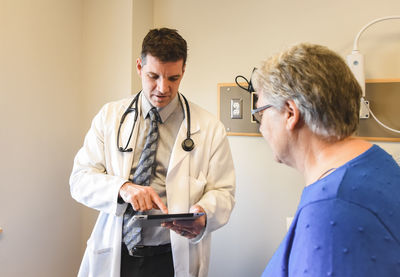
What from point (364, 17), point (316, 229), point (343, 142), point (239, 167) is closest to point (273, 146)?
point (343, 142)

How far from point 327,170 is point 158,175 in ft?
2.22

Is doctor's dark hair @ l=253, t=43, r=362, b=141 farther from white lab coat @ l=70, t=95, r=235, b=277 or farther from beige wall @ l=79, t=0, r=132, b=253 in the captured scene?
beige wall @ l=79, t=0, r=132, b=253

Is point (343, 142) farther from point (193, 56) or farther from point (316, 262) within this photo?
point (193, 56)

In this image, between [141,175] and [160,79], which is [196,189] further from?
[160,79]

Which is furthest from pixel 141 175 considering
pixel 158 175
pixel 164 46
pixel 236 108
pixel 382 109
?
pixel 382 109

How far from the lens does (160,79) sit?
108cm

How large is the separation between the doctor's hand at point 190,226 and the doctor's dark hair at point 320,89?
510mm

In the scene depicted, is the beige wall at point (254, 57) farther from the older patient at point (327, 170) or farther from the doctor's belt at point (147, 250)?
the older patient at point (327, 170)

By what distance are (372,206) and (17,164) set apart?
1.54 meters

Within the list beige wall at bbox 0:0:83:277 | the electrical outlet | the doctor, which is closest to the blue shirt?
the doctor

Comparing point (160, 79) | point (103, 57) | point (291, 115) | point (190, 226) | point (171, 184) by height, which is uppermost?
point (103, 57)

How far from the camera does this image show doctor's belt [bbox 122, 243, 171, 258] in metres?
1.02

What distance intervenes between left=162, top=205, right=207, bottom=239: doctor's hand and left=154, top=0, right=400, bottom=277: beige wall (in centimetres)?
75

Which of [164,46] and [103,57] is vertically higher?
[103,57]
